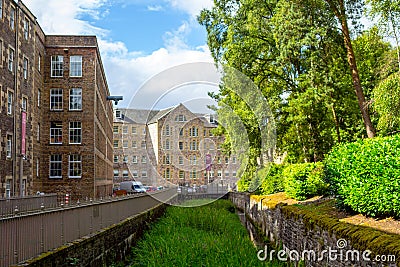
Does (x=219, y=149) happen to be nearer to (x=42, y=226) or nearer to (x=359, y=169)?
(x=359, y=169)

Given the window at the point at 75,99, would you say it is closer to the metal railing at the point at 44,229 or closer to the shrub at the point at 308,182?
the shrub at the point at 308,182

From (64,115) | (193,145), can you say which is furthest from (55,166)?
(193,145)

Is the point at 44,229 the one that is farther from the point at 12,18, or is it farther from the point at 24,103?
the point at 24,103

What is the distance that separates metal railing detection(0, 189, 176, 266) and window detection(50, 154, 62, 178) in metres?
32.9

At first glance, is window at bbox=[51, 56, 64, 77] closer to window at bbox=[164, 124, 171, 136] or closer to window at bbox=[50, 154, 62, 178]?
window at bbox=[50, 154, 62, 178]

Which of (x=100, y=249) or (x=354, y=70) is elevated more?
(x=354, y=70)

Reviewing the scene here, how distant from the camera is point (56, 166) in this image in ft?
159

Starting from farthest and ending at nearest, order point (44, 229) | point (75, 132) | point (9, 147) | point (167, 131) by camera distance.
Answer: point (75, 132) → point (167, 131) → point (9, 147) → point (44, 229)

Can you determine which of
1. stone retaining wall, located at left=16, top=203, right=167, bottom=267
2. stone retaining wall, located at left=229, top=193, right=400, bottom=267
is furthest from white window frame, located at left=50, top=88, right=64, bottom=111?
stone retaining wall, located at left=229, top=193, right=400, bottom=267

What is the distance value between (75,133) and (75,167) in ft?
10.0

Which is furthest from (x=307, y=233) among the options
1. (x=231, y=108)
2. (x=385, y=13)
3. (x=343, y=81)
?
(x=231, y=108)

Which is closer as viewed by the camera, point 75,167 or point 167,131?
point 167,131

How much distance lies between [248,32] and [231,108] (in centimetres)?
641

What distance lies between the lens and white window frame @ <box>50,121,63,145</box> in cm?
4872
